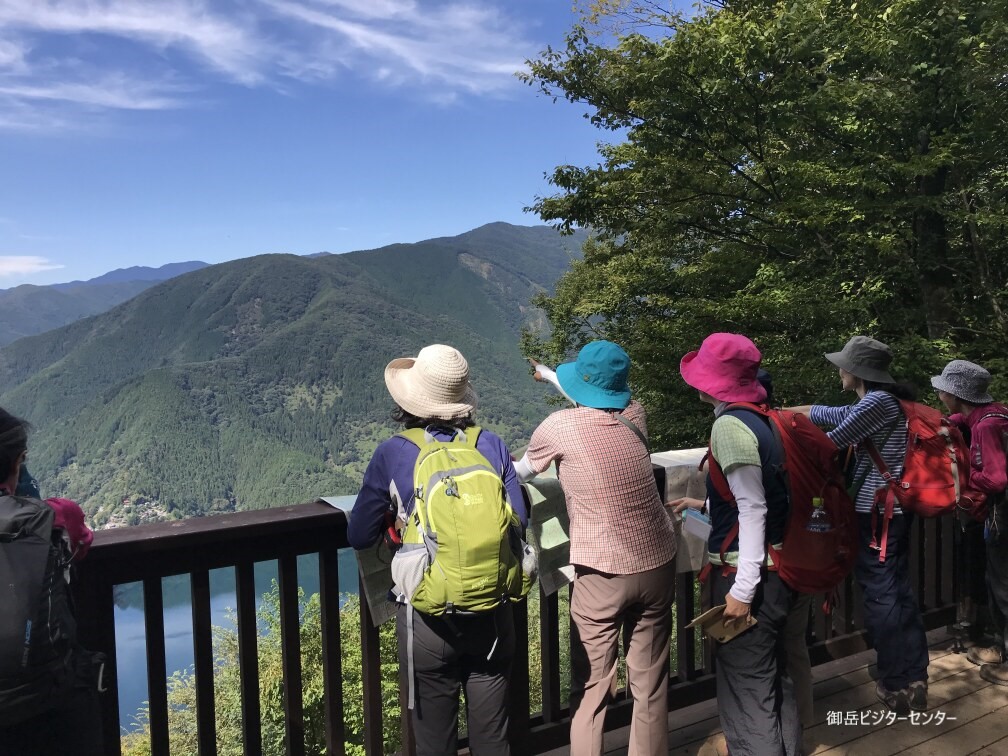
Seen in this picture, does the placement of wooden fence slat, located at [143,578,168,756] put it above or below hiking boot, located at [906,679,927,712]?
above

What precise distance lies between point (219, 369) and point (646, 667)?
7228 inches

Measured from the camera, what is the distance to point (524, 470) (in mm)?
2131

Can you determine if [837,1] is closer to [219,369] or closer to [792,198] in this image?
[792,198]

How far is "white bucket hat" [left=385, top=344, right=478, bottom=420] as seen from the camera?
1944 mm

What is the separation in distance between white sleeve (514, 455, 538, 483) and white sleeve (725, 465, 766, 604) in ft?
1.80

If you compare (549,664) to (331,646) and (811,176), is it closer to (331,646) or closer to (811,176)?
(331,646)

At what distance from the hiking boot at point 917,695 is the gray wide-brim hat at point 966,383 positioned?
1.17 metres

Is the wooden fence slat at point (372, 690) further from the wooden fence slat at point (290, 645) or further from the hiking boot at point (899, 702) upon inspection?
the hiking boot at point (899, 702)

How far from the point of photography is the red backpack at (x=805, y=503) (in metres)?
2.11

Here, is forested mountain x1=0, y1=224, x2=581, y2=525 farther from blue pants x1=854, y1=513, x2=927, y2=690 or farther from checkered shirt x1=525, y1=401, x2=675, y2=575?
checkered shirt x1=525, y1=401, x2=675, y2=575

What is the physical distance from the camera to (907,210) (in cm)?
963

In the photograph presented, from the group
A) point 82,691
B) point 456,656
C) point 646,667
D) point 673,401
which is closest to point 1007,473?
point 646,667

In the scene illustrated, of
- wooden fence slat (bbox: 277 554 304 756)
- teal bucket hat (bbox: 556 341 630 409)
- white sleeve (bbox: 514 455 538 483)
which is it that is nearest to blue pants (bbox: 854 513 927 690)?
teal bucket hat (bbox: 556 341 630 409)

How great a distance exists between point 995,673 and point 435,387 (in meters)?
2.77
